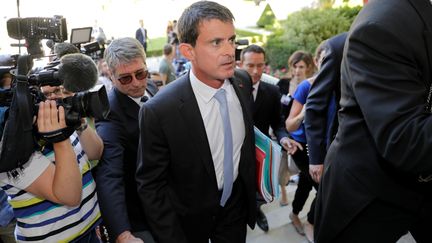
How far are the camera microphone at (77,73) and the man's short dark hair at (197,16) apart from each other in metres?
0.46

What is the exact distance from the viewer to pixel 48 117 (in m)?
1.45

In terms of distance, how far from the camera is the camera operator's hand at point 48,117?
57.0 inches

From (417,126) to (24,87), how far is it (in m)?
1.41

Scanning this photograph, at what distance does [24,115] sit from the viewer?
4.59 ft

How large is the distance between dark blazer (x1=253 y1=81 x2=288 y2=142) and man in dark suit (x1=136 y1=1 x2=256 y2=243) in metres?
1.10

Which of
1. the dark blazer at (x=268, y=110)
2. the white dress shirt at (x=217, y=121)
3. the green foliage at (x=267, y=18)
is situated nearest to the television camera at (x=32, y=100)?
the white dress shirt at (x=217, y=121)

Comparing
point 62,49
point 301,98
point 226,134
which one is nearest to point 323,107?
point 301,98

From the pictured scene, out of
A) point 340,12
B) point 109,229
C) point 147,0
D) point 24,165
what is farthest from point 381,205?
A: point 147,0

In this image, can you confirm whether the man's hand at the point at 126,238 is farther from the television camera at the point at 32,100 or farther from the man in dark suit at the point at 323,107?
the man in dark suit at the point at 323,107

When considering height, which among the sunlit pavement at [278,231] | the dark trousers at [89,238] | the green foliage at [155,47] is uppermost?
the dark trousers at [89,238]

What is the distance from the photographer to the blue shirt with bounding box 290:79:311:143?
304 centimetres

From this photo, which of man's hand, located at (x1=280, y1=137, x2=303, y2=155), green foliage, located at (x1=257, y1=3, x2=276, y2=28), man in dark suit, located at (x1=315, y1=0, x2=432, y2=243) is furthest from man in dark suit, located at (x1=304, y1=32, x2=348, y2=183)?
green foliage, located at (x1=257, y1=3, x2=276, y2=28)

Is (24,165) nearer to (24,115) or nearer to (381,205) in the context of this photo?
(24,115)

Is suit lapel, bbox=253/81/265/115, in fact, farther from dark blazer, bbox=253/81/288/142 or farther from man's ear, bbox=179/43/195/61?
man's ear, bbox=179/43/195/61
